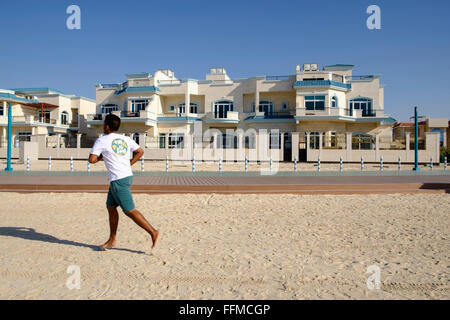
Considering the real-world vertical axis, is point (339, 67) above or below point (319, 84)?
above

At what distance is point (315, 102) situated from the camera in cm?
3300

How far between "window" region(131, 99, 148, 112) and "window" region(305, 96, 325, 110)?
57.3 feet

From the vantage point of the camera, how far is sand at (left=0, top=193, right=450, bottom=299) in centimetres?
300

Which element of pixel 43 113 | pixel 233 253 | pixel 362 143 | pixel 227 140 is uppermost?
pixel 43 113

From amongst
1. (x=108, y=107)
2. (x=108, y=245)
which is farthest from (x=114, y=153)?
(x=108, y=107)

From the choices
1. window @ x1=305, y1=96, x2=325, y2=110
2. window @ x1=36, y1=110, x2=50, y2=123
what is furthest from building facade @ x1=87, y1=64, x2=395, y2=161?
window @ x1=36, y1=110, x2=50, y2=123

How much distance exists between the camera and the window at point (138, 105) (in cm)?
3672

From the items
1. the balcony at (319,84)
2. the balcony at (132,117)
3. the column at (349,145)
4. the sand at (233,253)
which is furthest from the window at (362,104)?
the sand at (233,253)

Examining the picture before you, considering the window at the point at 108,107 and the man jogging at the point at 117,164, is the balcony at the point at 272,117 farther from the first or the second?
the man jogging at the point at 117,164

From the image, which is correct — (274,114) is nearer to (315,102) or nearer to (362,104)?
(315,102)

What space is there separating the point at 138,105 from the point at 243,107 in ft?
38.7

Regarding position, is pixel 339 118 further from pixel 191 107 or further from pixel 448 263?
pixel 448 263

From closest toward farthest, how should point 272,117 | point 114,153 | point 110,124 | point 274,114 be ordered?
1. point 114,153
2. point 110,124
3. point 272,117
4. point 274,114
